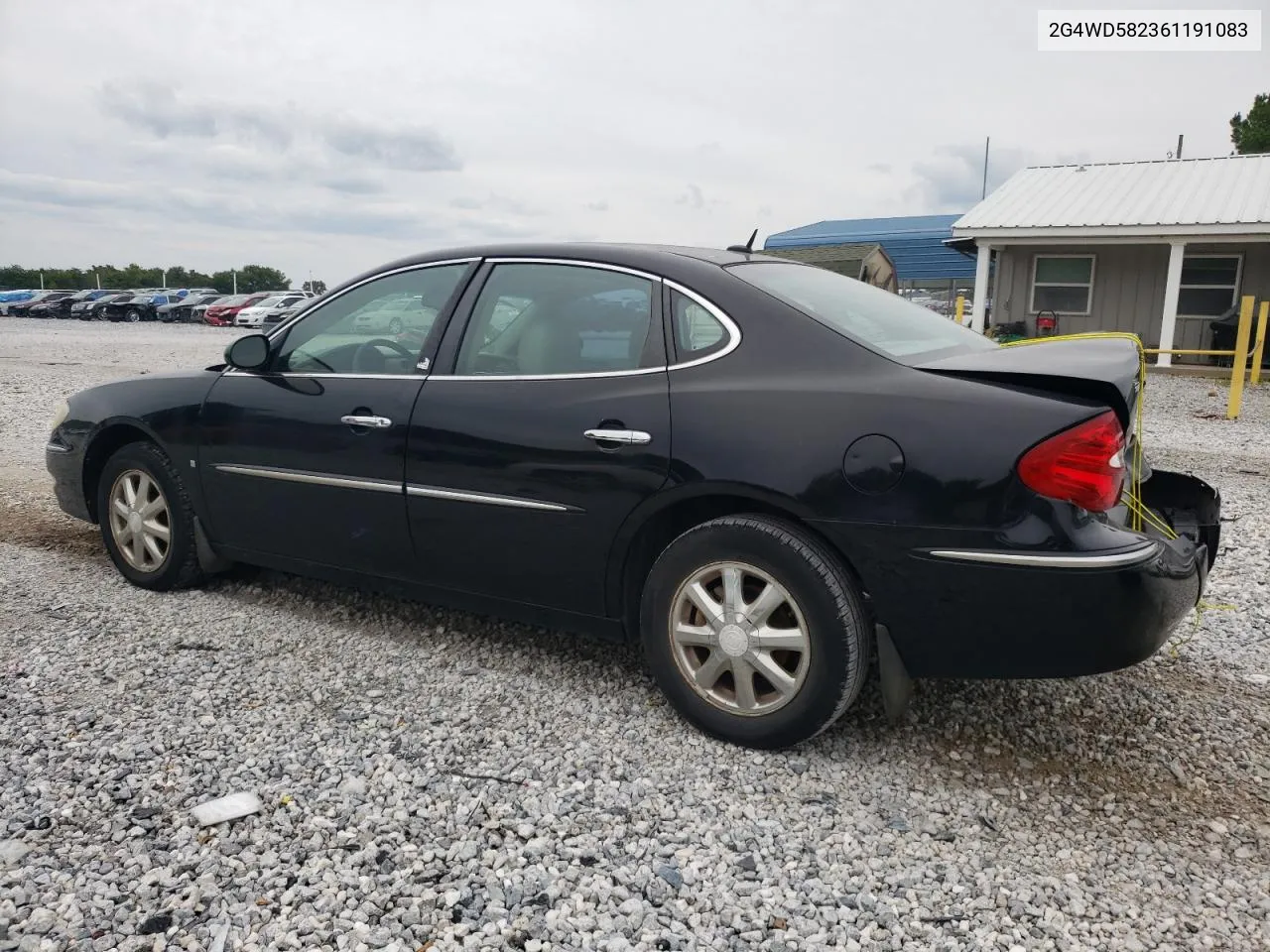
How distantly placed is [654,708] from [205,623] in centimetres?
198

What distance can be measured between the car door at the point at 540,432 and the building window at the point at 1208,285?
57.6ft

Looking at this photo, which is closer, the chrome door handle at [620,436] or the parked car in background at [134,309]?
the chrome door handle at [620,436]

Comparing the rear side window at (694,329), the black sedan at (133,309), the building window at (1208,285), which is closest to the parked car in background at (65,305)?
the black sedan at (133,309)

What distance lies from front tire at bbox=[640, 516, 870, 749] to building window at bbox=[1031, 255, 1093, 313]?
1797 cm

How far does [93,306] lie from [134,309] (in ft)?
7.51

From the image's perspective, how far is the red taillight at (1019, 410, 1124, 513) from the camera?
8.55 feet

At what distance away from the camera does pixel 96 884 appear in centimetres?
240

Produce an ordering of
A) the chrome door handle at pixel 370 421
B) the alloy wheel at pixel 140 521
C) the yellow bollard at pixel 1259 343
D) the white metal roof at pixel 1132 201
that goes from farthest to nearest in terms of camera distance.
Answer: the white metal roof at pixel 1132 201
the yellow bollard at pixel 1259 343
the alloy wheel at pixel 140 521
the chrome door handle at pixel 370 421

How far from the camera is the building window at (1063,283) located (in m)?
18.8

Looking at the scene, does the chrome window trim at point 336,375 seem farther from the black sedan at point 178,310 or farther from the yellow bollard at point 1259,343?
the black sedan at point 178,310

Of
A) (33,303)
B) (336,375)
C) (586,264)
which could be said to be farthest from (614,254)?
(33,303)

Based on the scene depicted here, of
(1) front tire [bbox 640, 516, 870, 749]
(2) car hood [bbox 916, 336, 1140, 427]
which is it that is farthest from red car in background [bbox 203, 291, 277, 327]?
(2) car hood [bbox 916, 336, 1140, 427]

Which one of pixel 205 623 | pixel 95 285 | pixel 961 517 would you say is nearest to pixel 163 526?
pixel 205 623

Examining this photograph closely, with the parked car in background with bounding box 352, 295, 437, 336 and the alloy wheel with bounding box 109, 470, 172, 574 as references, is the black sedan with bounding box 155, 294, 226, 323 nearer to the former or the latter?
the alloy wheel with bounding box 109, 470, 172, 574
